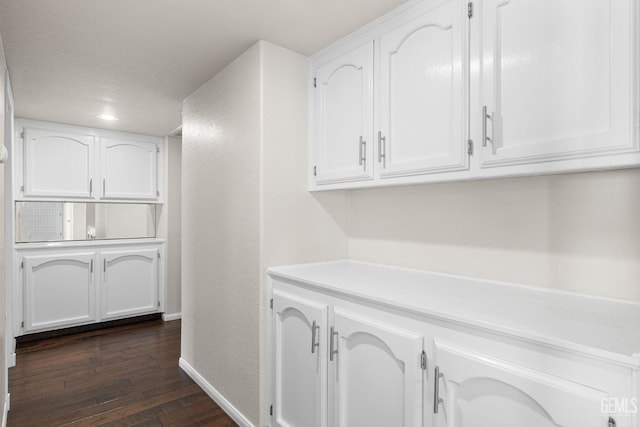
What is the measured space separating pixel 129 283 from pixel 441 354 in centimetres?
389

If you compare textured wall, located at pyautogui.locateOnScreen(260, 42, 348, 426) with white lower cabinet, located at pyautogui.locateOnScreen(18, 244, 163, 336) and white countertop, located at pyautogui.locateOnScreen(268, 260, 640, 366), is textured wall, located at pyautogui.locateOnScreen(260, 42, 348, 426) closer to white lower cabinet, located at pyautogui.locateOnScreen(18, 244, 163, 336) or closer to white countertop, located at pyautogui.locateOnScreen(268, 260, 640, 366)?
white countertop, located at pyautogui.locateOnScreen(268, 260, 640, 366)

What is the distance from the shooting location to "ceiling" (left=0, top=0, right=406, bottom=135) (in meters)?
1.65

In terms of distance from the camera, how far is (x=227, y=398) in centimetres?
228

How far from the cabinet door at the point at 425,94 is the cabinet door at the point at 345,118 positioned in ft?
0.31

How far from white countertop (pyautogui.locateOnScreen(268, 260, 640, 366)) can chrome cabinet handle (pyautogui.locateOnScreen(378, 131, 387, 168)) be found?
0.58m

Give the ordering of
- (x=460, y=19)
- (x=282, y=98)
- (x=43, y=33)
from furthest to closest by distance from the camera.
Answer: (x=282, y=98), (x=43, y=33), (x=460, y=19)

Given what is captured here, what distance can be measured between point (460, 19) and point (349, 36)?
2.17ft

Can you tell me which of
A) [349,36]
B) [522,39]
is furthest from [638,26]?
[349,36]

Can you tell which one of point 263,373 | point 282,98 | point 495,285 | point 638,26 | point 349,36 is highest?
point 349,36

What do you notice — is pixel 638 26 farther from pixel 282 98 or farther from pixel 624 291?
pixel 282 98

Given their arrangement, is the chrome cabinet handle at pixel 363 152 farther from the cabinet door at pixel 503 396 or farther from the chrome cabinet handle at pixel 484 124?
the cabinet door at pixel 503 396

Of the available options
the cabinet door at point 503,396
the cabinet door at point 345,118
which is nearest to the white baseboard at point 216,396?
the cabinet door at point 503,396

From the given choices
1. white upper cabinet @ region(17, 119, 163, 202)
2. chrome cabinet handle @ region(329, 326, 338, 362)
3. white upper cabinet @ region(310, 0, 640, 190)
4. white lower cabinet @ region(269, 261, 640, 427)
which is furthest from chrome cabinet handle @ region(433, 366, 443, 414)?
white upper cabinet @ region(17, 119, 163, 202)

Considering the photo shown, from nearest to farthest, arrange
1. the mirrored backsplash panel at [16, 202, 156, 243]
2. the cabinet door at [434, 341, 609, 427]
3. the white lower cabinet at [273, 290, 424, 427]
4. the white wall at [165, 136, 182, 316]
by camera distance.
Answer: the cabinet door at [434, 341, 609, 427] < the white lower cabinet at [273, 290, 424, 427] < the mirrored backsplash panel at [16, 202, 156, 243] < the white wall at [165, 136, 182, 316]
